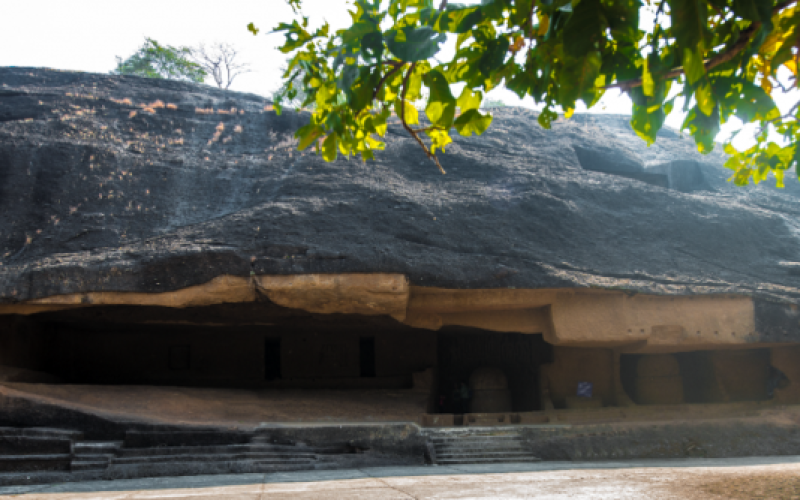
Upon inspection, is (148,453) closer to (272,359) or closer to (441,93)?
A: (272,359)

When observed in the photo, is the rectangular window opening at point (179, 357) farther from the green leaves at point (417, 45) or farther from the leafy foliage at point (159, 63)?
→ the leafy foliage at point (159, 63)

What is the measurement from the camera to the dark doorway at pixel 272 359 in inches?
466

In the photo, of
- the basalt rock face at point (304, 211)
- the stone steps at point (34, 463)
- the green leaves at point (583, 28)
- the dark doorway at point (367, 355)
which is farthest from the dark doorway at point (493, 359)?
the green leaves at point (583, 28)

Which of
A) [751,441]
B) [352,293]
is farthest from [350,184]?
[751,441]

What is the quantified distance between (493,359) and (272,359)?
4937mm

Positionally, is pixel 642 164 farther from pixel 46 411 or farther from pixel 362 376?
pixel 46 411

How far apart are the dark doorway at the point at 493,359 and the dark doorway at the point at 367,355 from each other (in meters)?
1.58

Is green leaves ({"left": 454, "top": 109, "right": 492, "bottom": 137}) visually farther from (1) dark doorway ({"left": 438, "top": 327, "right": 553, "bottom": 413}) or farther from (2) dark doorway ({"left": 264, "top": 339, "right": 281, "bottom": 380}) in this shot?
(2) dark doorway ({"left": 264, "top": 339, "right": 281, "bottom": 380})

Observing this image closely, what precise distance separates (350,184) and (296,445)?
14.8ft

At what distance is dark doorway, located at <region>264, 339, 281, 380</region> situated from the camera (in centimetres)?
1184

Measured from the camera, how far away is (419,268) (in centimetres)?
795

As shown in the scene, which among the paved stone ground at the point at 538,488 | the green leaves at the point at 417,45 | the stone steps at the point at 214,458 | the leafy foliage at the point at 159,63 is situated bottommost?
the stone steps at the point at 214,458

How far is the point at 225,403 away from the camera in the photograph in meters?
8.45

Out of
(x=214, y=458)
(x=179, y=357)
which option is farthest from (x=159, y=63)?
(x=214, y=458)
